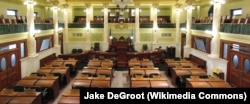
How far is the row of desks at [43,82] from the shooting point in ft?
44.8

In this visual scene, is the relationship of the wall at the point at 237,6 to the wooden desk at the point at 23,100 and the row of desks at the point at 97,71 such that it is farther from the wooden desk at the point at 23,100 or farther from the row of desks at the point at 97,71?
the wooden desk at the point at 23,100

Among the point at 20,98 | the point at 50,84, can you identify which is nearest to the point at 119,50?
the point at 50,84

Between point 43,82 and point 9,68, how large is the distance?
3.62 meters

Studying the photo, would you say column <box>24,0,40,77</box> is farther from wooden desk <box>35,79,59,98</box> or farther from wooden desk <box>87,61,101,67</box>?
wooden desk <box>35,79,59,98</box>

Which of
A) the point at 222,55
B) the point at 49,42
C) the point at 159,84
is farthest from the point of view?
the point at 49,42

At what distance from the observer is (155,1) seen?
31219 mm

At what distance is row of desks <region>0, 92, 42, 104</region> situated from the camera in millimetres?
10406

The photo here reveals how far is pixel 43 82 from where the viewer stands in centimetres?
1391

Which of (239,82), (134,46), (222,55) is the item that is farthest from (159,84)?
(134,46)

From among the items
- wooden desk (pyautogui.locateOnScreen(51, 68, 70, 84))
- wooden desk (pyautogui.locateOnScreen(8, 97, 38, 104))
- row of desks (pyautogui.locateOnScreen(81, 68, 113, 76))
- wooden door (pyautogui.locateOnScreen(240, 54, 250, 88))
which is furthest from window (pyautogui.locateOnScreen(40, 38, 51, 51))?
wooden door (pyautogui.locateOnScreen(240, 54, 250, 88))

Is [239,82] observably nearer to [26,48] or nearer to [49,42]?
[26,48]

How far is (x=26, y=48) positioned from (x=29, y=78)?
4917 mm

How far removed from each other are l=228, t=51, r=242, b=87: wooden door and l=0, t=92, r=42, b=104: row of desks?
10812mm

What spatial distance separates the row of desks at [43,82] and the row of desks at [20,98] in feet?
7.05
